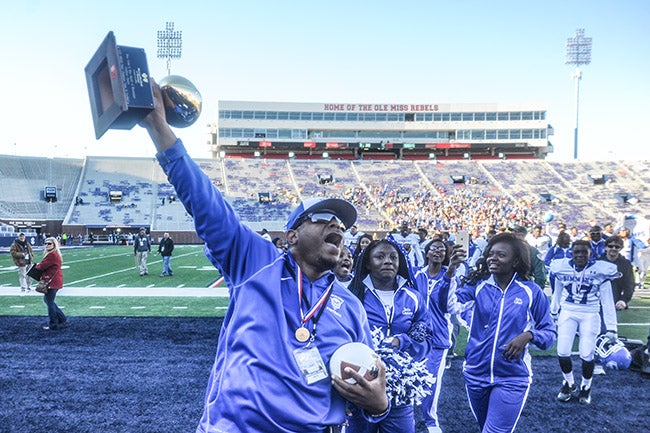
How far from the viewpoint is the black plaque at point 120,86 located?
1.72m

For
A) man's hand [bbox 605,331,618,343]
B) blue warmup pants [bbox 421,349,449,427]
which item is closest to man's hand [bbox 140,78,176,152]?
blue warmup pants [bbox 421,349,449,427]

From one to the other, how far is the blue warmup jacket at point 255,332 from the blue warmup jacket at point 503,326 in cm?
236

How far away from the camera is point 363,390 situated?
1.89 metres

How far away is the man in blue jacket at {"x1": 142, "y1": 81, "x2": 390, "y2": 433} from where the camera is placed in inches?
72.8

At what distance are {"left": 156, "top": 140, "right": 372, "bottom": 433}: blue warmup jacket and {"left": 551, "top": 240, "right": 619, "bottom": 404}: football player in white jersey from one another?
513 centimetres

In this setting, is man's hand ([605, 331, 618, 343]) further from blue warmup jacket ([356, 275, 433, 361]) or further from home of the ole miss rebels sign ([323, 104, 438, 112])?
home of the ole miss rebels sign ([323, 104, 438, 112])

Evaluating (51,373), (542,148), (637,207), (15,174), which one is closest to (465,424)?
(51,373)

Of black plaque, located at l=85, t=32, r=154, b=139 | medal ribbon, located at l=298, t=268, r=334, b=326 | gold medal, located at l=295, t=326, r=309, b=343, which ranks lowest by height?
gold medal, located at l=295, t=326, r=309, b=343

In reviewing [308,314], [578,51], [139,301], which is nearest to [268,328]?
[308,314]

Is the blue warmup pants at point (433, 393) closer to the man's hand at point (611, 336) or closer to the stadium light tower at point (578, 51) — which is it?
the man's hand at point (611, 336)

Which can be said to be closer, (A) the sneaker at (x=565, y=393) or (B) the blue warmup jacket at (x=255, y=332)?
(B) the blue warmup jacket at (x=255, y=332)

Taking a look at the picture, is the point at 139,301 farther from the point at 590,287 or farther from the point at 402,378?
the point at 402,378

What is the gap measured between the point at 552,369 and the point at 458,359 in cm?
140

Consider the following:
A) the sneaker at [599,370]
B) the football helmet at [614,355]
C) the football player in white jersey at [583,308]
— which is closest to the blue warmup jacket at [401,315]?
the football helmet at [614,355]
